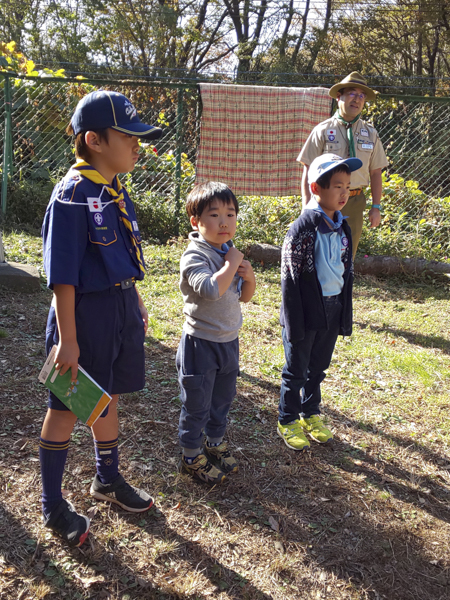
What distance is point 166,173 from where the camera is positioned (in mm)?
7402

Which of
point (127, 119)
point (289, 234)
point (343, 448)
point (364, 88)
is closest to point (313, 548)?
point (343, 448)

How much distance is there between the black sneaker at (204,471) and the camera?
255 cm

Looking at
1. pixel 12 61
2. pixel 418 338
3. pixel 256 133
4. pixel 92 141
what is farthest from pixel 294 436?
pixel 12 61

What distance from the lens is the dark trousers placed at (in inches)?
110

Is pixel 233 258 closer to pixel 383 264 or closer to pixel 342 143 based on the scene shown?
pixel 342 143

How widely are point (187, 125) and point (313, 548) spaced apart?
6.05 metres

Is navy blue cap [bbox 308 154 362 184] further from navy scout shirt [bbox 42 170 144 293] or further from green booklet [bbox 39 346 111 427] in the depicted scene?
green booklet [bbox 39 346 111 427]

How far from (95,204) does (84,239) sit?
138mm

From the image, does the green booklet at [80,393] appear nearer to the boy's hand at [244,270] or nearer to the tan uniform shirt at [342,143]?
the boy's hand at [244,270]

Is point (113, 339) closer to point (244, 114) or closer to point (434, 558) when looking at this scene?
point (434, 558)

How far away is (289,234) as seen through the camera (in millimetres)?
2748

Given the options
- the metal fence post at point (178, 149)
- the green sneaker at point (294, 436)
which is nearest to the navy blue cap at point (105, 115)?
the green sneaker at point (294, 436)

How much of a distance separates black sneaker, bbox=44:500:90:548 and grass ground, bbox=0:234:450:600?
0.18 ft

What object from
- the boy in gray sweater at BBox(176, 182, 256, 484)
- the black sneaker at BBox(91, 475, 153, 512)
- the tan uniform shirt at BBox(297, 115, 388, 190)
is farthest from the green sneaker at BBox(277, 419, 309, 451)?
the tan uniform shirt at BBox(297, 115, 388, 190)
